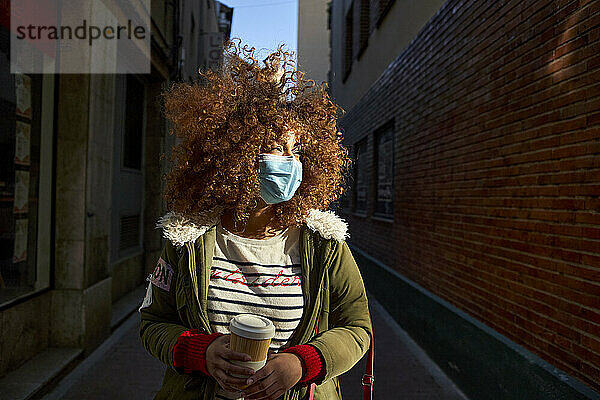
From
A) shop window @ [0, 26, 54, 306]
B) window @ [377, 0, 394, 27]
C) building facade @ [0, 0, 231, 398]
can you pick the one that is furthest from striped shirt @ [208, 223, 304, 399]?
window @ [377, 0, 394, 27]

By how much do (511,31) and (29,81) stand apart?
14.9 feet

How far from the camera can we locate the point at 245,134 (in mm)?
1978

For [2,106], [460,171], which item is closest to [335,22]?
[460,171]

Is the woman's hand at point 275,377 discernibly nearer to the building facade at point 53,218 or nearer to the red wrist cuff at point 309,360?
the red wrist cuff at point 309,360

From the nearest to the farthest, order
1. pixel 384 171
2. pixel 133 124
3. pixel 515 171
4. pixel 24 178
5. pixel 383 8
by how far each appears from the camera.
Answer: pixel 515 171
pixel 24 178
pixel 133 124
pixel 384 171
pixel 383 8

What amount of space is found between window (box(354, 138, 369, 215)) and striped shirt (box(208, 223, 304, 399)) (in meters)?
9.86

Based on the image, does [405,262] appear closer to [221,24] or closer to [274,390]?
[274,390]

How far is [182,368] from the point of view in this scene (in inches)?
69.5

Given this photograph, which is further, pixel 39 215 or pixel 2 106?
pixel 39 215

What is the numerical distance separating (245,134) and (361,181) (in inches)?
438

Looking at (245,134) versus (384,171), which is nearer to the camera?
(245,134)

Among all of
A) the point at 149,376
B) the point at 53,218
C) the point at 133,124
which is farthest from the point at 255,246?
the point at 133,124

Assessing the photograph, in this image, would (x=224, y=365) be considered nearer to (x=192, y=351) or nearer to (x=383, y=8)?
(x=192, y=351)

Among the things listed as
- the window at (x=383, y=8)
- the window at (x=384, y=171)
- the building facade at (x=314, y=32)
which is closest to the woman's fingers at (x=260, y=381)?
the window at (x=384, y=171)
